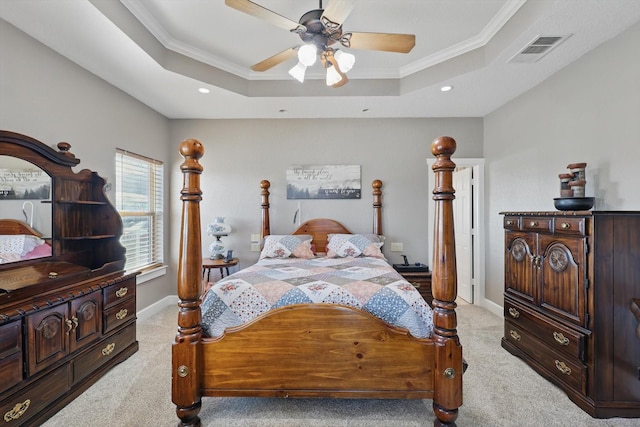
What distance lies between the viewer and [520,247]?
253cm

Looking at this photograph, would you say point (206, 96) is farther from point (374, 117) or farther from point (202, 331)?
point (202, 331)

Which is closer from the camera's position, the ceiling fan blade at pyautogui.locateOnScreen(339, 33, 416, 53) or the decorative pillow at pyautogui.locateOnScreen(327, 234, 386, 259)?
the ceiling fan blade at pyautogui.locateOnScreen(339, 33, 416, 53)

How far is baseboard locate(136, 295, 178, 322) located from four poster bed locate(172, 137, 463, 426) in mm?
2104

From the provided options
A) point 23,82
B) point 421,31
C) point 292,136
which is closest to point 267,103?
point 292,136

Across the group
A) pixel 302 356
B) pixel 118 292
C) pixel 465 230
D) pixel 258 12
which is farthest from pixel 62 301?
pixel 465 230

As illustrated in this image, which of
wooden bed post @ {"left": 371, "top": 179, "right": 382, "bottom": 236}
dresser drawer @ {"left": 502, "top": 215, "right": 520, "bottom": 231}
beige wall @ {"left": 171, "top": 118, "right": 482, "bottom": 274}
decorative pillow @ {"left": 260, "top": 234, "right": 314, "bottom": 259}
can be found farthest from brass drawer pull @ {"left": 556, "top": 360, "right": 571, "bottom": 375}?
decorative pillow @ {"left": 260, "top": 234, "right": 314, "bottom": 259}

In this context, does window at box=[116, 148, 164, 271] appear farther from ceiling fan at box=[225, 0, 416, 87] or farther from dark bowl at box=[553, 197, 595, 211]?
dark bowl at box=[553, 197, 595, 211]

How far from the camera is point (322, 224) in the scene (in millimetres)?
3850

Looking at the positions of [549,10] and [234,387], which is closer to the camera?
Answer: [234,387]

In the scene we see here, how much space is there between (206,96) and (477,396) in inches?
148

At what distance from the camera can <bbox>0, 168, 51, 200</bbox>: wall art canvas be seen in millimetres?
1896

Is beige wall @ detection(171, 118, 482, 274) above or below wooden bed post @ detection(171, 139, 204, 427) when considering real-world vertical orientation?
above

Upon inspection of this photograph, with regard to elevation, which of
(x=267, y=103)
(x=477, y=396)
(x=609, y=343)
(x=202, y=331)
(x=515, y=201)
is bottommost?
(x=477, y=396)

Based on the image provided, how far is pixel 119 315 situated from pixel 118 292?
205mm
